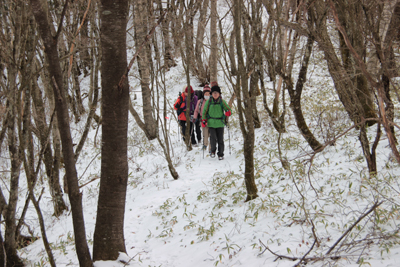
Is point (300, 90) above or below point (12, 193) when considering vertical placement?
above

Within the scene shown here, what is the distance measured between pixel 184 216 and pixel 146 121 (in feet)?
18.6

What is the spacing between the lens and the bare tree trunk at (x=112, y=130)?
2.50 meters

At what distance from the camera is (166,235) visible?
175 inches

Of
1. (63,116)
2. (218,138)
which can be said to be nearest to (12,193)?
(63,116)

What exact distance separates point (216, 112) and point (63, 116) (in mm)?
5677

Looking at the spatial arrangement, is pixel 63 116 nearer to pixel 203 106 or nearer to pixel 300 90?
pixel 300 90

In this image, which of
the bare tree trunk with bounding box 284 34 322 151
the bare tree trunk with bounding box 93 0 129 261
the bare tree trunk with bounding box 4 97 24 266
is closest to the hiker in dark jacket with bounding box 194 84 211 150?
the bare tree trunk with bounding box 284 34 322 151

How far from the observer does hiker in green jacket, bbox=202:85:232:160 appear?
25.2 feet

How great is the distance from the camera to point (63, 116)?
2.33m

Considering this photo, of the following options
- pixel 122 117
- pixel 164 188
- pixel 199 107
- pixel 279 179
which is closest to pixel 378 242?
pixel 279 179

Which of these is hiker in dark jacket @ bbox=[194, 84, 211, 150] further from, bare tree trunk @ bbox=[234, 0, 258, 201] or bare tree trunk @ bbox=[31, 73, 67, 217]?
bare tree trunk @ bbox=[31, 73, 67, 217]

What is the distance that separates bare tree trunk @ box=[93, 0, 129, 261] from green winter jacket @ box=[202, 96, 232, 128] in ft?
16.9

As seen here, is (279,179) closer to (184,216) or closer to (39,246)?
(184,216)

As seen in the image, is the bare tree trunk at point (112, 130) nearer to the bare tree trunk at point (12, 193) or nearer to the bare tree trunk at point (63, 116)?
the bare tree trunk at point (63, 116)
